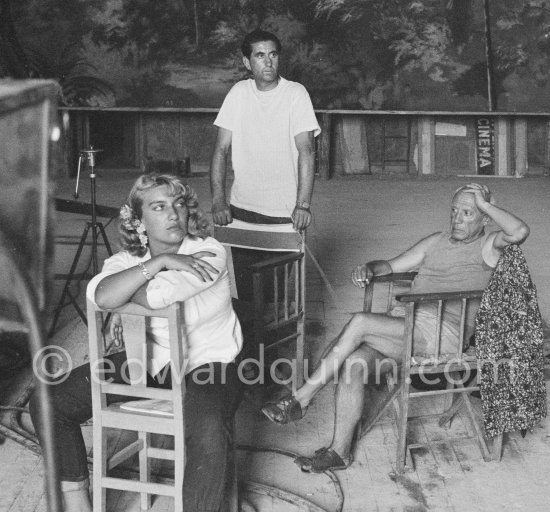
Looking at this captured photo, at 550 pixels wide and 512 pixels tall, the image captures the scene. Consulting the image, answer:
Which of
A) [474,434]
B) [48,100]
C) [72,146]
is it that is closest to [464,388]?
[474,434]

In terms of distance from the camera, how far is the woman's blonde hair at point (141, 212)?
2.86m

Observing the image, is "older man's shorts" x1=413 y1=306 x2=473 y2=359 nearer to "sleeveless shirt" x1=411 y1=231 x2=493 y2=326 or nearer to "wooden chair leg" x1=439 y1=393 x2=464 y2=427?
"sleeveless shirt" x1=411 y1=231 x2=493 y2=326

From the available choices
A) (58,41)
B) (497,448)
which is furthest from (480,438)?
(58,41)

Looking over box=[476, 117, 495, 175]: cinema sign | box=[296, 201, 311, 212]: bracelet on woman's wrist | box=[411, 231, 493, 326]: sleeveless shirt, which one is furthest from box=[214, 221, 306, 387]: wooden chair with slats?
box=[476, 117, 495, 175]: cinema sign

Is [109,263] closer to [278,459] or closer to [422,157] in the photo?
[278,459]

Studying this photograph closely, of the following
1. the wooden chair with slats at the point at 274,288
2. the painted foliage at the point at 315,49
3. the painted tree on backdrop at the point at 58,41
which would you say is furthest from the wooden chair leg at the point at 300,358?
the painted tree on backdrop at the point at 58,41

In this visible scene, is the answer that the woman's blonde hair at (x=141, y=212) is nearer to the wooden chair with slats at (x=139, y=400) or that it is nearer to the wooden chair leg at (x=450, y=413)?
the wooden chair with slats at (x=139, y=400)

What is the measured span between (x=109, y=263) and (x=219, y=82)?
28.1ft

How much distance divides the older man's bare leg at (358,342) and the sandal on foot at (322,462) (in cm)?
21

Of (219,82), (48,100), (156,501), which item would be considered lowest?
(156,501)

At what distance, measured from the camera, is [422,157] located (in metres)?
11.6

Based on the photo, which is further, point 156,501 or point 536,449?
point 536,449

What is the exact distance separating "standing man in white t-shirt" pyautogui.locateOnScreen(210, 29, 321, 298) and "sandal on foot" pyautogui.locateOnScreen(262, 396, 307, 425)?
976mm

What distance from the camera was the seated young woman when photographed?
2533 mm
